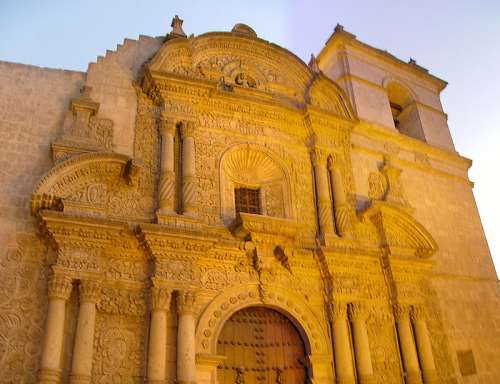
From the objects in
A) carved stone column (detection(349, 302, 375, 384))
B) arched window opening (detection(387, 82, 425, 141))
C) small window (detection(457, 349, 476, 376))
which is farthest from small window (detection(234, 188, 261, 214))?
arched window opening (detection(387, 82, 425, 141))

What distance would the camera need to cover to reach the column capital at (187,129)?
27.0ft

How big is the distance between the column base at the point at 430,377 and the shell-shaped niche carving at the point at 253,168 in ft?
12.9

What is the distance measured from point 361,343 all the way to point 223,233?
270cm

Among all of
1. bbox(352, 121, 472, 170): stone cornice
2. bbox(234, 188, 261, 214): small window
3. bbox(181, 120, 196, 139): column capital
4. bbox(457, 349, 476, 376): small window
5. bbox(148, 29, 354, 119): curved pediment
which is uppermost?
bbox(148, 29, 354, 119): curved pediment

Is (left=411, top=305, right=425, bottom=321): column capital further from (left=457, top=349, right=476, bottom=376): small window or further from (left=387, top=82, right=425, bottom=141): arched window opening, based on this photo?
(left=387, top=82, right=425, bottom=141): arched window opening

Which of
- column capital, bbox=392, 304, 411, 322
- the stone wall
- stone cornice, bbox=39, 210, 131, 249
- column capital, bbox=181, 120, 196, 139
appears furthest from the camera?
column capital, bbox=392, 304, 411, 322

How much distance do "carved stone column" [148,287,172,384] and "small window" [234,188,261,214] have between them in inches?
90.4

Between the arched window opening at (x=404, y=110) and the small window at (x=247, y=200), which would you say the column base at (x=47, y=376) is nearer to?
the small window at (x=247, y=200)

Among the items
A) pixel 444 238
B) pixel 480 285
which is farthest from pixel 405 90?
pixel 480 285

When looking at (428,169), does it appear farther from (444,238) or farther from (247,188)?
(247,188)

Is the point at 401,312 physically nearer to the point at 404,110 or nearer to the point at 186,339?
the point at 186,339

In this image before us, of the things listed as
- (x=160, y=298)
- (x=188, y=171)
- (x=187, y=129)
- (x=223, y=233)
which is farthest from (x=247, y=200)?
(x=160, y=298)

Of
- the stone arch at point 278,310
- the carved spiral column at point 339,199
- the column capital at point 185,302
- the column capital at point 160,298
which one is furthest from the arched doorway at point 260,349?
the carved spiral column at point 339,199

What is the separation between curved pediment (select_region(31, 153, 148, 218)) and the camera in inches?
262
